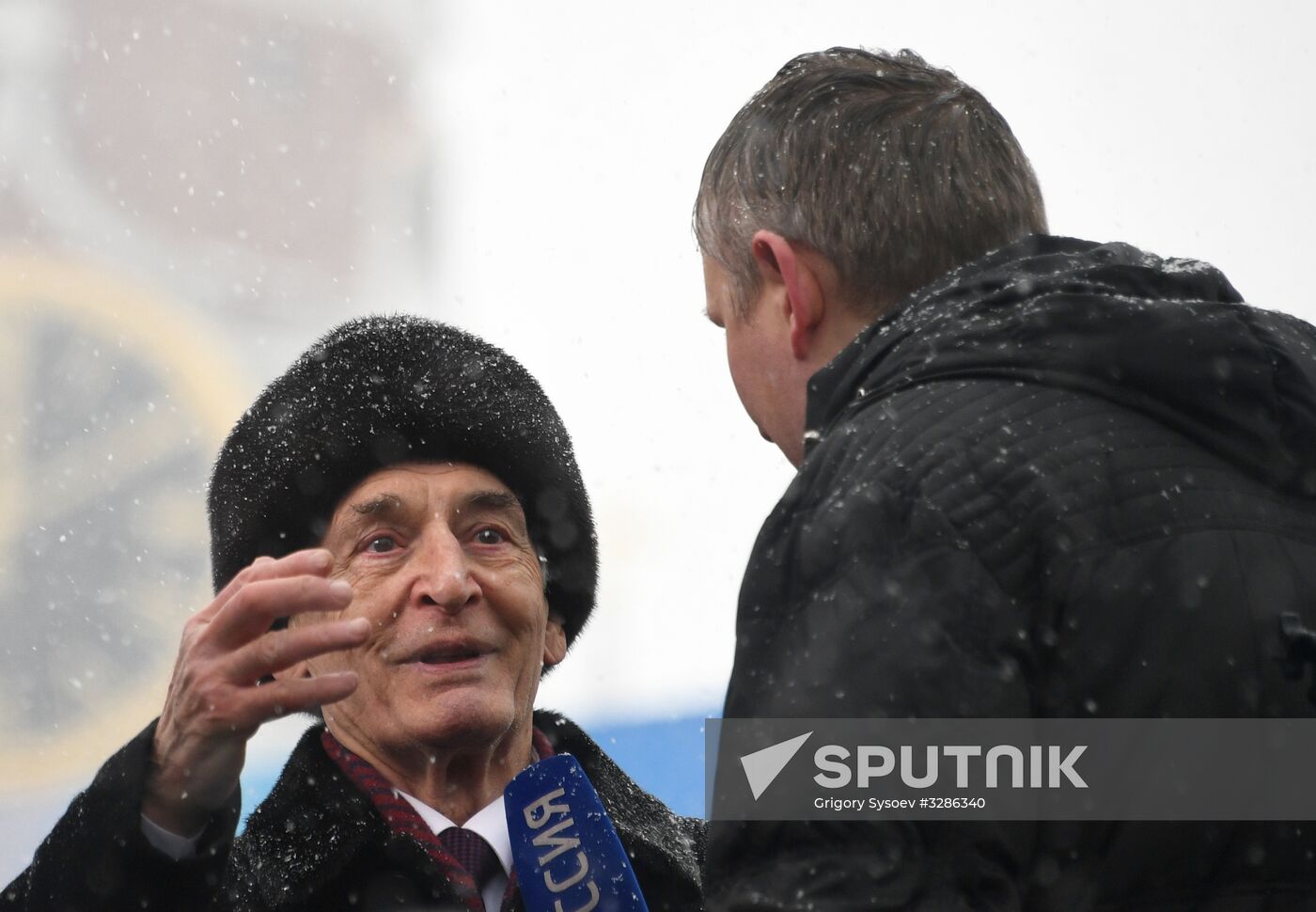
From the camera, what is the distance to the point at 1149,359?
1.51 m

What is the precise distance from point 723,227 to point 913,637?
0.73 meters

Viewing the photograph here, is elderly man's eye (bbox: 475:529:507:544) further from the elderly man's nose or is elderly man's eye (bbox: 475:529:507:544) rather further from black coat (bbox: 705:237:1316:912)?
black coat (bbox: 705:237:1316:912)

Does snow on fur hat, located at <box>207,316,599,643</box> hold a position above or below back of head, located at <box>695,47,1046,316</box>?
above

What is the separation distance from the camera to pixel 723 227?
1.96 meters

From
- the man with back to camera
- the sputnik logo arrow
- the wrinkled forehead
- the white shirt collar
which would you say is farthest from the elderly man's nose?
the sputnik logo arrow

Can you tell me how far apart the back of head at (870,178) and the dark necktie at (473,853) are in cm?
127

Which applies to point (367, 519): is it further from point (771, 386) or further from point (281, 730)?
point (281, 730)

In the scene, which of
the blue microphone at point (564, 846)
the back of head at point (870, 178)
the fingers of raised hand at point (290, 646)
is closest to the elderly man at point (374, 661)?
the fingers of raised hand at point (290, 646)

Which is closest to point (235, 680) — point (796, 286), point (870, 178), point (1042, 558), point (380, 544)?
point (380, 544)

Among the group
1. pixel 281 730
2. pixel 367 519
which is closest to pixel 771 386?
pixel 367 519

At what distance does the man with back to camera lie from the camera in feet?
4.57

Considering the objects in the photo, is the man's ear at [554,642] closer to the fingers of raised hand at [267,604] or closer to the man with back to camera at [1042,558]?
the fingers of raised hand at [267,604]

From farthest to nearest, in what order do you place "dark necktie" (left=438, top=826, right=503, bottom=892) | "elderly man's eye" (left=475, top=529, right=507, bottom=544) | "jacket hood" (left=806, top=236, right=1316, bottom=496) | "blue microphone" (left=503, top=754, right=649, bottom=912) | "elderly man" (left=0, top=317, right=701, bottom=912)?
"elderly man's eye" (left=475, top=529, right=507, bottom=544) → "dark necktie" (left=438, top=826, right=503, bottom=892) → "blue microphone" (left=503, top=754, right=649, bottom=912) → "elderly man" (left=0, top=317, right=701, bottom=912) → "jacket hood" (left=806, top=236, right=1316, bottom=496)

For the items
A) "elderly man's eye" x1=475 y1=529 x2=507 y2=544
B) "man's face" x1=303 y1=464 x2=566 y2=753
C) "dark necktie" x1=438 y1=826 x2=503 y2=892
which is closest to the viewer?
"dark necktie" x1=438 y1=826 x2=503 y2=892
